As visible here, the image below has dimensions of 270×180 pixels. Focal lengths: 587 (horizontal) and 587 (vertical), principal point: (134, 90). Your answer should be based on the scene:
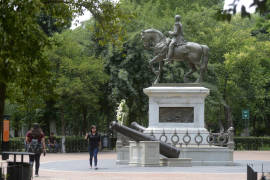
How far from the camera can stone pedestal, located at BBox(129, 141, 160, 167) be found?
21734mm

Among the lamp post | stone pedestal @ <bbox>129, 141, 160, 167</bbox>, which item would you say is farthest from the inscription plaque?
the lamp post

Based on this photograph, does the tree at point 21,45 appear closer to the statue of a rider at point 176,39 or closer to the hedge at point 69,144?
the statue of a rider at point 176,39

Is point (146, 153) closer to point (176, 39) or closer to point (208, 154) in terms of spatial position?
point (208, 154)

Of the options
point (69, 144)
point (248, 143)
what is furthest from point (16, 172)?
point (248, 143)

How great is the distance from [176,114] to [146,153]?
466 centimetres

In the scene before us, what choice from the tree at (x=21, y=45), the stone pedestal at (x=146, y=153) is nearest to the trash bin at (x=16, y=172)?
the tree at (x=21, y=45)

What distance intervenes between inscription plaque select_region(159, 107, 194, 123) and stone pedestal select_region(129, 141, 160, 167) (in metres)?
3.80

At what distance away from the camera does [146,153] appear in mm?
21797

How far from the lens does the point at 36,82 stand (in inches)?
494

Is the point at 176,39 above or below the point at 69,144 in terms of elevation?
above

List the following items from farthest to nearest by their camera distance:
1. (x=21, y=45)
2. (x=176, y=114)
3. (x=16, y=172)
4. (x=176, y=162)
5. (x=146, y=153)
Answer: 1. (x=176, y=114)
2. (x=176, y=162)
3. (x=146, y=153)
4. (x=16, y=172)
5. (x=21, y=45)

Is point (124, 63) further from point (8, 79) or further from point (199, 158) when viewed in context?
point (8, 79)

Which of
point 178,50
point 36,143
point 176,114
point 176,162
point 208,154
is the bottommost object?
point 176,162

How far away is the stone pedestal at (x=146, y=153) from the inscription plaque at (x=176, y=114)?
12.5 feet
